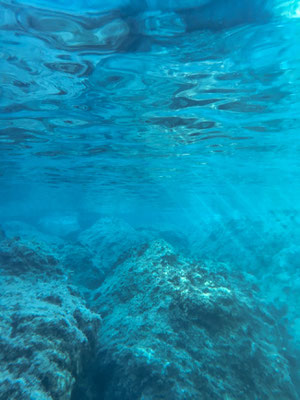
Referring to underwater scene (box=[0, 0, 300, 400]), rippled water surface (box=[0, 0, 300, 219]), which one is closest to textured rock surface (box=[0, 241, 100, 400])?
underwater scene (box=[0, 0, 300, 400])

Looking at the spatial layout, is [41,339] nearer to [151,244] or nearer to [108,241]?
[151,244]

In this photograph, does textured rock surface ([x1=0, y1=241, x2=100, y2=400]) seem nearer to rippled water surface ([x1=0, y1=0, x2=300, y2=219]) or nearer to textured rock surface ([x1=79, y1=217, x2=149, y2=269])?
textured rock surface ([x1=79, y1=217, x2=149, y2=269])

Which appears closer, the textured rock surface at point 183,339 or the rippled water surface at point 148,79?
the textured rock surface at point 183,339

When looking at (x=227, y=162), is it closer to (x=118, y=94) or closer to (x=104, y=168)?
(x=104, y=168)

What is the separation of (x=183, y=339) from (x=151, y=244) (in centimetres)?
339

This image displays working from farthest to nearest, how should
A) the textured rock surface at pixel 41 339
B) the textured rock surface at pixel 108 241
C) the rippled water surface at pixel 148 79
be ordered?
the textured rock surface at pixel 108 241 → the rippled water surface at pixel 148 79 → the textured rock surface at pixel 41 339

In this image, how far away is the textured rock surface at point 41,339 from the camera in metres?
3.18

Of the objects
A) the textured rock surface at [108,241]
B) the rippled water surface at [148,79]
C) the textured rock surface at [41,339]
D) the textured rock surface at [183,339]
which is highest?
the rippled water surface at [148,79]

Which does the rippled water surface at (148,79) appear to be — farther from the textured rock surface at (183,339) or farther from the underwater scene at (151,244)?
the textured rock surface at (183,339)

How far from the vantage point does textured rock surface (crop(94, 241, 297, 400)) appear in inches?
161

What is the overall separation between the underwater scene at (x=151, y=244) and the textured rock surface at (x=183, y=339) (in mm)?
26

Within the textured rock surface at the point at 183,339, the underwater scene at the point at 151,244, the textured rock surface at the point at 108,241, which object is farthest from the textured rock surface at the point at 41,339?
the textured rock surface at the point at 108,241

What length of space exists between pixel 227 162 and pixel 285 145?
203 inches

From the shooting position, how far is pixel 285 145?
17828 millimetres
